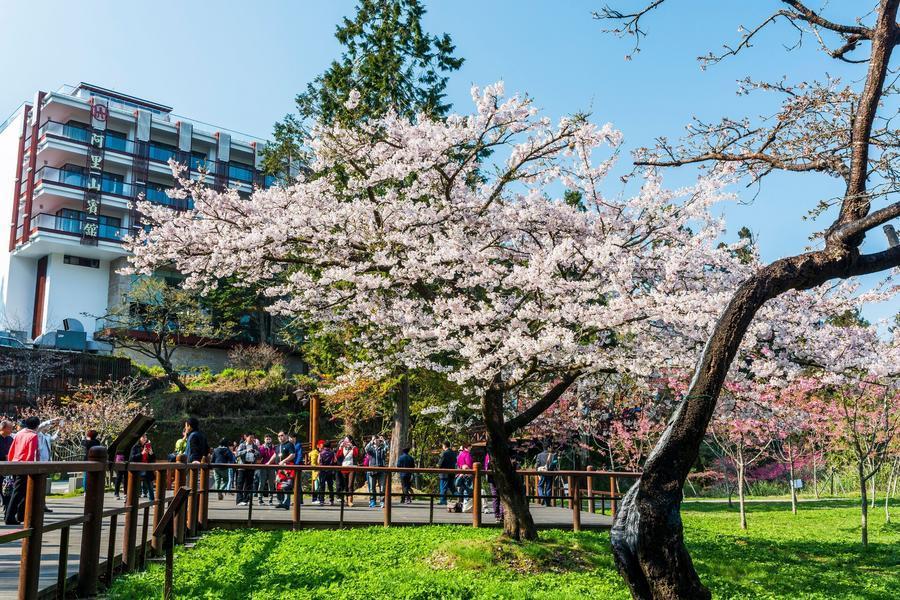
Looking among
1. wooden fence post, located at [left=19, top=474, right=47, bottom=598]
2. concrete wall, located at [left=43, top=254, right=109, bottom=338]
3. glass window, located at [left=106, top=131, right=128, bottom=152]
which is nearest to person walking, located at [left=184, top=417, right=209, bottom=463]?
wooden fence post, located at [left=19, top=474, right=47, bottom=598]

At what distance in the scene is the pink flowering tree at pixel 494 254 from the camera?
39.2 feet

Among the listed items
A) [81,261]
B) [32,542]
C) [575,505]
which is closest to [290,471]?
[575,505]

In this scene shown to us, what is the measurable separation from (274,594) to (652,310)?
22.2 feet

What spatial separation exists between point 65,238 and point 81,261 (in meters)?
2.39

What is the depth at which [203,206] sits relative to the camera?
14102mm

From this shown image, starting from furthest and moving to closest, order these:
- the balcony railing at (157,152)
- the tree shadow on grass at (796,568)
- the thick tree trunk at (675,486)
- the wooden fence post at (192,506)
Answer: the balcony railing at (157,152), the wooden fence post at (192,506), the tree shadow on grass at (796,568), the thick tree trunk at (675,486)

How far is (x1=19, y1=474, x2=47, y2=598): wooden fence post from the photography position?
486 centimetres

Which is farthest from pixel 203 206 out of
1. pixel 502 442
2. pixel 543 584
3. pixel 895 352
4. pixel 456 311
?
pixel 895 352

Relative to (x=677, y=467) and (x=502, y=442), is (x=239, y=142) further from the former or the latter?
(x=677, y=467)

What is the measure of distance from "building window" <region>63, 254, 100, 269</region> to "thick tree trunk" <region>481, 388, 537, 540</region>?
41340 mm

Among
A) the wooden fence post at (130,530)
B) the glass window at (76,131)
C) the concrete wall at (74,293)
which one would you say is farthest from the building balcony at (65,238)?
the wooden fence post at (130,530)

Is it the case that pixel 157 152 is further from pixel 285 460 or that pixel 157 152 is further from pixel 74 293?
pixel 285 460

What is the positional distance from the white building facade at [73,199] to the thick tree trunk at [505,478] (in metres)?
37.2

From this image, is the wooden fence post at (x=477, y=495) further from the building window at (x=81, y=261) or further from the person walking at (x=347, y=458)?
the building window at (x=81, y=261)
